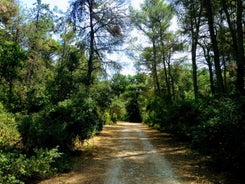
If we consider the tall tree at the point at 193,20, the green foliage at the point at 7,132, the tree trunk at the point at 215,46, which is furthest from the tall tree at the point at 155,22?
the green foliage at the point at 7,132

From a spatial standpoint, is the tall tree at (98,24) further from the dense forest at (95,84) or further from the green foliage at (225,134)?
the green foliage at (225,134)

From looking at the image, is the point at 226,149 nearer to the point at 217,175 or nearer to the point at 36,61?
the point at 217,175

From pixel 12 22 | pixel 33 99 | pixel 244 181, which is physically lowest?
pixel 244 181

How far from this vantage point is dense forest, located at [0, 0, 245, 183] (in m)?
8.34

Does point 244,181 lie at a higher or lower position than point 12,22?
lower

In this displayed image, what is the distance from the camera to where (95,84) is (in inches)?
731

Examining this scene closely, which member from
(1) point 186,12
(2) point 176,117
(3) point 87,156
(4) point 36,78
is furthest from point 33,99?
(1) point 186,12

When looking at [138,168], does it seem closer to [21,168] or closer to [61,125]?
[61,125]

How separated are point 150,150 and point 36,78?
13.4 meters

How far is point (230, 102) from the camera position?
28.0ft

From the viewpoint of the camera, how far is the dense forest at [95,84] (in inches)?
328

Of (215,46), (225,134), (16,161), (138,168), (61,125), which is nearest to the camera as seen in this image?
(16,161)

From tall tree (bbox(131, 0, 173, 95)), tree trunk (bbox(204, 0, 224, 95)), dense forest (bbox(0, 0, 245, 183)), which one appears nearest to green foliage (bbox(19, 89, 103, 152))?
dense forest (bbox(0, 0, 245, 183))

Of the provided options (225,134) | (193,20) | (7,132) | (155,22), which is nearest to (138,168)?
(225,134)
